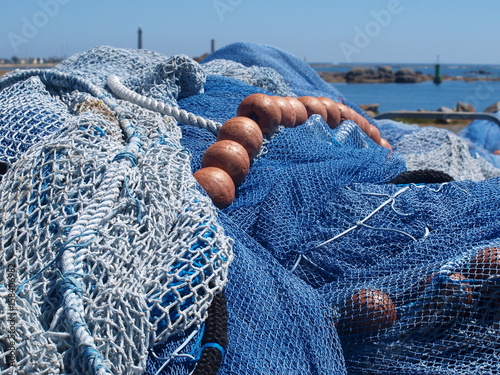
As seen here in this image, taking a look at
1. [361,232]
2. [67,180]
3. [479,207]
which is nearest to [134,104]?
[67,180]

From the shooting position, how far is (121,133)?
7.39ft

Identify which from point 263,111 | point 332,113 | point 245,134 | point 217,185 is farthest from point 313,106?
point 217,185

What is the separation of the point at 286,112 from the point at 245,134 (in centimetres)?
41

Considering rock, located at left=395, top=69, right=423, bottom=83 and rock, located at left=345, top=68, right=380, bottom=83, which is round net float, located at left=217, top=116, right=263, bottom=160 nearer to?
rock, located at left=395, top=69, right=423, bottom=83

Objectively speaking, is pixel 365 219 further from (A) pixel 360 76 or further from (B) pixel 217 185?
(A) pixel 360 76

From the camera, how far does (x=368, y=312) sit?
2080 millimetres

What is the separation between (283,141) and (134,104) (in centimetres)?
80

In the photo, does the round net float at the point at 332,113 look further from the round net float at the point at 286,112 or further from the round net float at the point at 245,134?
the round net float at the point at 245,134

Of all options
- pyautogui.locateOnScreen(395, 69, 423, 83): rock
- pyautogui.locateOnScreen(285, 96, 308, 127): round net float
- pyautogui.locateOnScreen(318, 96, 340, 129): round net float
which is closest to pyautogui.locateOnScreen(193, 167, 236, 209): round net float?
pyautogui.locateOnScreen(285, 96, 308, 127): round net float

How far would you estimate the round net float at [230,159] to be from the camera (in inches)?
96.5

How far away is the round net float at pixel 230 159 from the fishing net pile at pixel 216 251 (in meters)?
0.10

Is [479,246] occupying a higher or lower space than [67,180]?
lower

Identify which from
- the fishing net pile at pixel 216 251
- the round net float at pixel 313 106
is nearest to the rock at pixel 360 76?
the round net float at pixel 313 106

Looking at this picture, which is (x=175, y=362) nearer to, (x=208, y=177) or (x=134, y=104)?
(x=208, y=177)
